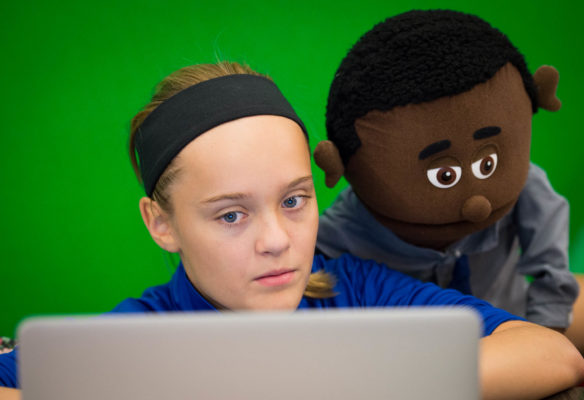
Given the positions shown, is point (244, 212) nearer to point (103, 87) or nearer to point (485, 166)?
point (485, 166)

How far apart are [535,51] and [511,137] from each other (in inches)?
40.5

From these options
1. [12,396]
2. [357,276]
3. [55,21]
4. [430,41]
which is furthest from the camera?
[55,21]

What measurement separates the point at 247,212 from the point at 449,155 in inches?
15.5

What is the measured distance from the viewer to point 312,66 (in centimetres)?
172

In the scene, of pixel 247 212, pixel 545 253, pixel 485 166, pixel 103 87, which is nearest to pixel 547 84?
pixel 485 166

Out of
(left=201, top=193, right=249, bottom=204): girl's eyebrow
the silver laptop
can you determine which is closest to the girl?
(left=201, top=193, right=249, bottom=204): girl's eyebrow

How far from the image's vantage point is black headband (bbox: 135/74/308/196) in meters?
0.81

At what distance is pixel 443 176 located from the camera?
3.14 ft

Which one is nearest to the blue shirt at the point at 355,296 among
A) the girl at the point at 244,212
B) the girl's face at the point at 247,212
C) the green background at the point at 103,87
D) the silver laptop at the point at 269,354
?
the girl at the point at 244,212

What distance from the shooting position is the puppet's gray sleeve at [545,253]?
1164 mm

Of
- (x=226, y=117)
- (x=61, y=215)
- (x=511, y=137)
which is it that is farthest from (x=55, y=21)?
(x=511, y=137)

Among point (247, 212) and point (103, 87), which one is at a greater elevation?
point (103, 87)

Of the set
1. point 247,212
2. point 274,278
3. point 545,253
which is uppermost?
point 247,212

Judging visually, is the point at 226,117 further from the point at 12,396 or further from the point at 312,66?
the point at 312,66
